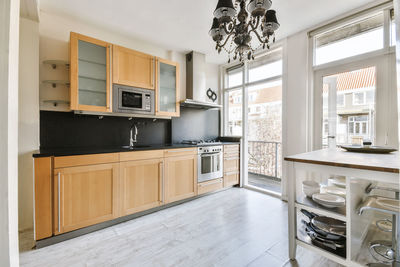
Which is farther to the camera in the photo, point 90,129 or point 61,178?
point 90,129

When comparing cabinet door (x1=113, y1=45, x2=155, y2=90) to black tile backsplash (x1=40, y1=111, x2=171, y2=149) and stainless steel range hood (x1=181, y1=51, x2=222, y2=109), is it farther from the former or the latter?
stainless steel range hood (x1=181, y1=51, x2=222, y2=109)

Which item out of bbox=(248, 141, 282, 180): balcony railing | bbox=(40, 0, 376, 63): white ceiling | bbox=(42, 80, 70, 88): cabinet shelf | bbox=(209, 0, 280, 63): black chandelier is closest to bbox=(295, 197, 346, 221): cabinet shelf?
bbox=(209, 0, 280, 63): black chandelier

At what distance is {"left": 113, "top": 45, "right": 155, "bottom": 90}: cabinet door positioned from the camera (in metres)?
2.47

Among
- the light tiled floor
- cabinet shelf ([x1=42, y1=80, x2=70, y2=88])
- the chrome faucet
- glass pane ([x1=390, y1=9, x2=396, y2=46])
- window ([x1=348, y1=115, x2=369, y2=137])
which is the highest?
glass pane ([x1=390, y1=9, x2=396, y2=46])

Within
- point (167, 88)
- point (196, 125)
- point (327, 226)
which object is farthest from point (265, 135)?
point (327, 226)

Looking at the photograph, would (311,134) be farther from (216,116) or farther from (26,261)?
(26,261)

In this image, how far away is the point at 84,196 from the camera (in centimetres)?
198

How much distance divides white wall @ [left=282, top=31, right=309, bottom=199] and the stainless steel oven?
1129 mm

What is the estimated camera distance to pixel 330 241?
55.9 inches

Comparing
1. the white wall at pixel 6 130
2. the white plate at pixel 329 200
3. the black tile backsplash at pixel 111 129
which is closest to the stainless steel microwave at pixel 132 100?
the black tile backsplash at pixel 111 129

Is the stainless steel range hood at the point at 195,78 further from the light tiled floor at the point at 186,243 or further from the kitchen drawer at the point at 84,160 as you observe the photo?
the light tiled floor at the point at 186,243

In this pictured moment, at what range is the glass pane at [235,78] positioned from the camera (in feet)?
12.9

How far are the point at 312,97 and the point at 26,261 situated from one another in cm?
389

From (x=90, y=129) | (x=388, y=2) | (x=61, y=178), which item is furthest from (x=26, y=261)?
(x=388, y=2)
